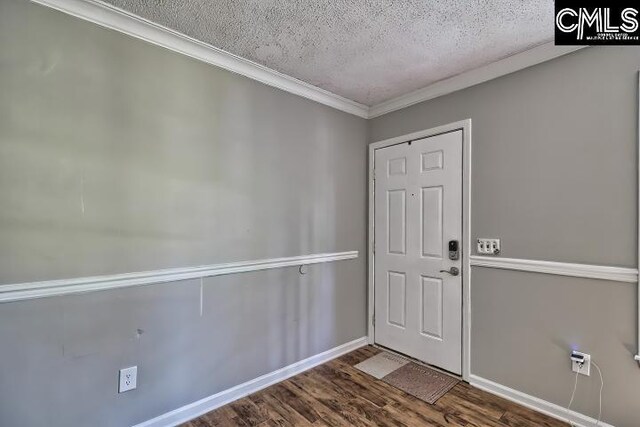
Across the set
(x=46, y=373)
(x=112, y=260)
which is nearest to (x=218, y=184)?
(x=112, y=260)

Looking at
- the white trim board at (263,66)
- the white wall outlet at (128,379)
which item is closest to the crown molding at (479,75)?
the white trim board at (263,66)

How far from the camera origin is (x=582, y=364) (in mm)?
1882

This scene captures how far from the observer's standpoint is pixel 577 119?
1932mm

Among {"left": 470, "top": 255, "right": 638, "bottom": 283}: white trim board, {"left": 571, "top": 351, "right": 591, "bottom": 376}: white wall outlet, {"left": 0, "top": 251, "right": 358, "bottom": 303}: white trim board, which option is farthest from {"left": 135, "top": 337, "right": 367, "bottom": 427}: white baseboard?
{"left": 571, "top": 351, "right": 591, "bottom": 376}: white wall outlet

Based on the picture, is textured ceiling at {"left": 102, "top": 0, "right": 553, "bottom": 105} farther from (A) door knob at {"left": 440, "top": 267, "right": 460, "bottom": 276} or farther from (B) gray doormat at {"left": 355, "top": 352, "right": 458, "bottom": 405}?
(B) gray doormat at {"left": 355, "top": 352, "right": 458, "bottom": 405}

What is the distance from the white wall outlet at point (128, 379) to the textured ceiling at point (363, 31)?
2.06 m

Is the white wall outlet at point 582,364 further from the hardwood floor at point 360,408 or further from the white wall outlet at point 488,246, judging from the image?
the white wall outlet at point 488,246

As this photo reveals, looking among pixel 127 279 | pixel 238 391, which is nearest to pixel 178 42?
pixel 127 279

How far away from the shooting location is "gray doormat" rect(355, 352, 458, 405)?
89.7 inches

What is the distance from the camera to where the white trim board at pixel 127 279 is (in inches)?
57.4

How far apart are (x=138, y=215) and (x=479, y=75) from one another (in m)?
2.63

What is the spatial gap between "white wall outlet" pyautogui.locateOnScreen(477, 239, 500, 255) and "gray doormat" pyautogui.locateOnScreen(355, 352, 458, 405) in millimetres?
1066

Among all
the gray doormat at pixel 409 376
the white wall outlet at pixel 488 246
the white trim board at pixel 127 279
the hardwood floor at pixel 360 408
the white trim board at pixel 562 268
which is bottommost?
the hardwood floor at pixel 360 408

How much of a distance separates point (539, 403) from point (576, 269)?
0.95 metres
